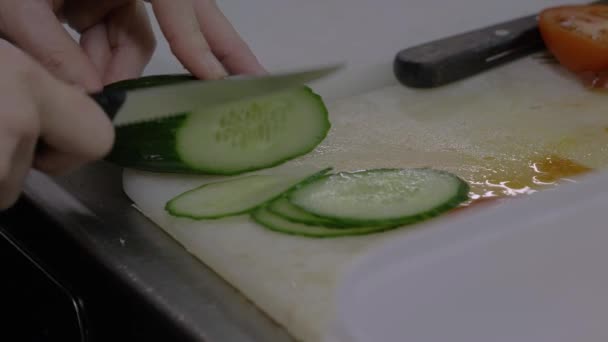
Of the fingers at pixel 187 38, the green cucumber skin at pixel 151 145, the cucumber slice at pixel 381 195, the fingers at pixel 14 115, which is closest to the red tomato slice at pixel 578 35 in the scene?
the cucumber slice at pixel 381 195

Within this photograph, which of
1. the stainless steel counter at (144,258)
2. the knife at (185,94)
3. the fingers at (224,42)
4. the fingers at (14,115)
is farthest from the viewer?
the fingers at (224,42)

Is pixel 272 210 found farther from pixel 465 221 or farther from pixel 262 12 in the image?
pixel 262 12

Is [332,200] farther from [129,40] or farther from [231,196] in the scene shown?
[129,40]

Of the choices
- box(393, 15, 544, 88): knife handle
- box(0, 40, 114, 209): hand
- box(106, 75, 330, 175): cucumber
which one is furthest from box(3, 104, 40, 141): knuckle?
box(393, 15, 544, 88): knife handle

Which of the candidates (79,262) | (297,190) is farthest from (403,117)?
(79,262)

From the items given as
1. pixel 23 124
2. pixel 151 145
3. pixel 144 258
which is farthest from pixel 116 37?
pixel 23 124

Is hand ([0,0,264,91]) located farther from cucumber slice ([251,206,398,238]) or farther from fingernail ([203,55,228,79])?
cucumber slice ([251,206,398,238])

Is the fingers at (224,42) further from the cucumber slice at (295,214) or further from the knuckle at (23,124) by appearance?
the knuckle at (23,124)
